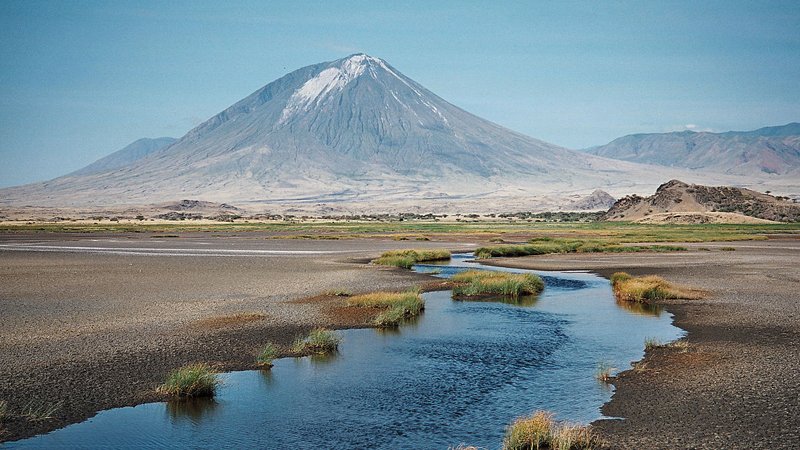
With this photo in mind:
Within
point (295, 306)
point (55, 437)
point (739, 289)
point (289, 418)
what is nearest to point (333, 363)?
point (289, 418)

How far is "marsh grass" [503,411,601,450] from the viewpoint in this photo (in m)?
10.2

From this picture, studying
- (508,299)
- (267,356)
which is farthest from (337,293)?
(267,356)

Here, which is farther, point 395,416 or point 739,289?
point 739,289

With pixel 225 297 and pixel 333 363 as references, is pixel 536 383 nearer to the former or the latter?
pixel 333 363

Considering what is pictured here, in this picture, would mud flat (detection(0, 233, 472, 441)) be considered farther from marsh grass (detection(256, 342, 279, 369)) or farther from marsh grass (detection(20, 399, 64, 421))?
marsh grass (detection(256, 342, 279, 369))

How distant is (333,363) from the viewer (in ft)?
52.3

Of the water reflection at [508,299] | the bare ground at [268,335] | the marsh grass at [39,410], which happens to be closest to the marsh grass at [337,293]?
the bare ground at [268,335]

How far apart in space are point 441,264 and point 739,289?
18.1 meters

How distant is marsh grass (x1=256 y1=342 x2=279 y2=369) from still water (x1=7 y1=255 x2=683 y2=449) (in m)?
0.21

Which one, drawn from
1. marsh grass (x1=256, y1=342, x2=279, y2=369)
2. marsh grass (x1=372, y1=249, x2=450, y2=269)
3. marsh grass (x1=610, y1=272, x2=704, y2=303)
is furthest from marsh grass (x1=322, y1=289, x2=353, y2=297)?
marsh grass (x1=372, y1=249, x2=450, y2=269)

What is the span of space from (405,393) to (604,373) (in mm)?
4032

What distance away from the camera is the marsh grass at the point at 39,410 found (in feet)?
37.7

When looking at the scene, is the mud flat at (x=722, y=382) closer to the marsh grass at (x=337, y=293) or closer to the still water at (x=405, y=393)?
the still water at (x=405, y=393)

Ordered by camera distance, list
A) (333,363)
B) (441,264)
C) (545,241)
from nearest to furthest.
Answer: (333,363) → (441,264) → (545,241)
